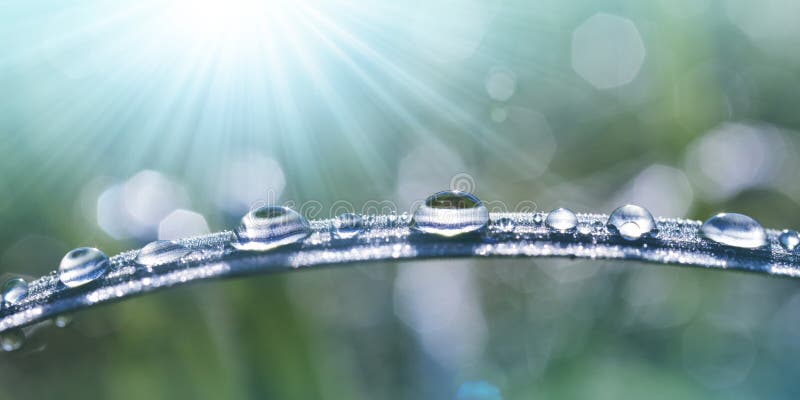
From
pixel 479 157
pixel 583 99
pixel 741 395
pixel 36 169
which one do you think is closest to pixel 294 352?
pixel 741 395

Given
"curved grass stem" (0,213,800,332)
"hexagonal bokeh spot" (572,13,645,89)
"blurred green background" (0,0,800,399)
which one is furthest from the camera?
"hexagonal bokeh spot" (572,13,645,89)

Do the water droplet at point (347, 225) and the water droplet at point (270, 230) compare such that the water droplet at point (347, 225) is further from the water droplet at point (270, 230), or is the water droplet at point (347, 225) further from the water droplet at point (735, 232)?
the water droplet at point (735, 232)

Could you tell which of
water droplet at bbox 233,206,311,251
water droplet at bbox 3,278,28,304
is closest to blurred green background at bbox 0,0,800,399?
water droplet at bbox 3,278,28,304

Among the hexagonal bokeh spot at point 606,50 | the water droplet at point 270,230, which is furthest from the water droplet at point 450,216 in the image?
the hexagonal bokeh spot at point 606,50

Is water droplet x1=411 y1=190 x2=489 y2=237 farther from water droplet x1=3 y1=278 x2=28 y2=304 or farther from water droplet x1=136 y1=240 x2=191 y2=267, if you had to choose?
water droplet x1=3 y1=278 x2=28 y2=304

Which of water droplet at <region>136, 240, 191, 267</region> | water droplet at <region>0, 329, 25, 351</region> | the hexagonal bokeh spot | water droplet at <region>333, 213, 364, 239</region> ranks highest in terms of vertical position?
the hexagonal bokeh spot

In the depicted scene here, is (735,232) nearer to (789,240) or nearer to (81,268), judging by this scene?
(789,240)

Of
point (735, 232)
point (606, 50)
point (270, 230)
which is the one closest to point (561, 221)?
point (735, 232)
